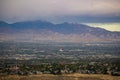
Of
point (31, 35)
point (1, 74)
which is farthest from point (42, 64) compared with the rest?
point (31, 35)

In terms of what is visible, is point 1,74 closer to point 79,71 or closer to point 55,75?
point 55,75

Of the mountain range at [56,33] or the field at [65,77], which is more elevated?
the mountain range at [56,33]

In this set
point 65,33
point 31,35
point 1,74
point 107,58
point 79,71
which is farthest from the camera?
point 31,35

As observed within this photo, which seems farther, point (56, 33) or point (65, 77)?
point (56, 33)

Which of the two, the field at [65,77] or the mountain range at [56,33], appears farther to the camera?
the mountain range at [56,33]

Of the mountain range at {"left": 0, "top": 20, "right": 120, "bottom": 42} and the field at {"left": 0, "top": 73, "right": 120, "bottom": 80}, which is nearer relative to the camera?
the field at {"left": 0, "top": 73, "right": 120, "bottom": 80}

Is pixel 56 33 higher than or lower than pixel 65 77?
higher

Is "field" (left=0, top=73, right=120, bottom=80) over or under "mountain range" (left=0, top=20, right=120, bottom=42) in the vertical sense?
under

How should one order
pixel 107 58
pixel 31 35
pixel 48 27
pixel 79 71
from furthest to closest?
pixel 48 27, pixel 31 35, pixel 107 58, pixel 79 71
